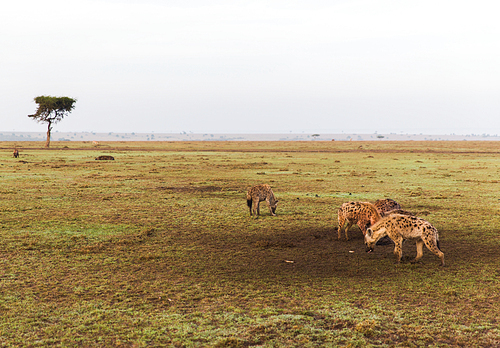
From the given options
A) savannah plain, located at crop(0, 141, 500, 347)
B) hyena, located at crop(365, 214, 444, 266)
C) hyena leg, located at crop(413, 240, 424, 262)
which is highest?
hyena, located at crop(365, 214, 444, 266)

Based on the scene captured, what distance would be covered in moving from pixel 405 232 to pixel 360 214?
221 cm

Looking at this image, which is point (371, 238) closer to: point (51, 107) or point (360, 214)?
point (360, 214)

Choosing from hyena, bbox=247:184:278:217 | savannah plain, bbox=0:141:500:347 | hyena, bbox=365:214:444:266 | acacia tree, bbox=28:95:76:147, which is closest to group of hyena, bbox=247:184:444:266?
hyena, bbox=365:214:444:266

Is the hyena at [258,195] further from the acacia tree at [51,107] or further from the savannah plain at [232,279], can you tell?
the acacia tree at [51,107]

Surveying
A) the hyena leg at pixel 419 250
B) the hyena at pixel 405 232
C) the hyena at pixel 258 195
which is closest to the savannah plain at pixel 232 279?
the hyena leg at pixel 419 250

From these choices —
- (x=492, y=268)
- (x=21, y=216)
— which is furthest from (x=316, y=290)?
(x=21, y=216)

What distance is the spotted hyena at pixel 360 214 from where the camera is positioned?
1227 centimetres

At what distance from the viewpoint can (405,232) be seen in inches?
408

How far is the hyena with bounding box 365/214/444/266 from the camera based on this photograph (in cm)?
1005

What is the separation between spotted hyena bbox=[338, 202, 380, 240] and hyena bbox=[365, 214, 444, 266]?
92 centimetres

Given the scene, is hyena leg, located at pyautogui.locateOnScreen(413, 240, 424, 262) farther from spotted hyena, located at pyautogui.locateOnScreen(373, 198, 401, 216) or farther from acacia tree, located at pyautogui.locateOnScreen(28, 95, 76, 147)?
acacia tree, located at pyautogui.locateOnScreen(28, 95, 76, 147)

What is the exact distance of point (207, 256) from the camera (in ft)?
36.5

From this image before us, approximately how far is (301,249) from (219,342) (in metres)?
5.87

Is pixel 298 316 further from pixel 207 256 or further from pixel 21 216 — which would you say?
pixel 21 216
